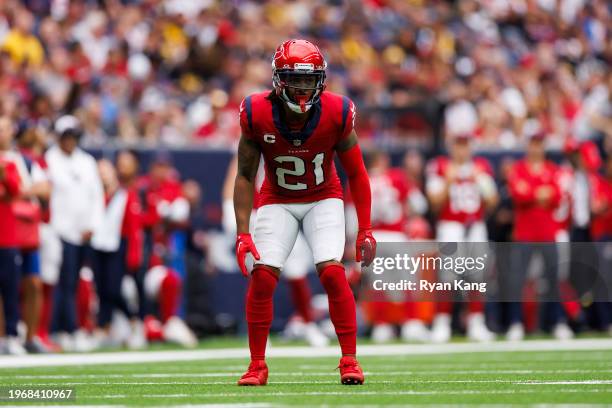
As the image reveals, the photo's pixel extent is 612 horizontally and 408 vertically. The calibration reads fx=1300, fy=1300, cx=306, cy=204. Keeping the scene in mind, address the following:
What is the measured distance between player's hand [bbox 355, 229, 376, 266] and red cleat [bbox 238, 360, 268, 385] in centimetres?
76

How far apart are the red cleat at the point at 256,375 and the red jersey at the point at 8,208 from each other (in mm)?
4087

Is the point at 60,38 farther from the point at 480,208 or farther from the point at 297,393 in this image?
the point at 297,393

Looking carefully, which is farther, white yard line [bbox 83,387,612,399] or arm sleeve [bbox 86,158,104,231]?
arm sleeve [bbox 86,158,104,231]

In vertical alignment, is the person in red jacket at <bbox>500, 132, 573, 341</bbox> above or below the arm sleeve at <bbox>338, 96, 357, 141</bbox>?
below

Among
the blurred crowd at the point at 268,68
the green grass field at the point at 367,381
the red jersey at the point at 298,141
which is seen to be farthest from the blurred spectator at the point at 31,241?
the red jersey at the point at 298,141

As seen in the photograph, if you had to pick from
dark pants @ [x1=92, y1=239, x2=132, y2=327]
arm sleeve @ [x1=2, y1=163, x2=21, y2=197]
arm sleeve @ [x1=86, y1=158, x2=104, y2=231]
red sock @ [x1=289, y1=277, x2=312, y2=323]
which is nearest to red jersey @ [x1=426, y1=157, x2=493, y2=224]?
red sock @ [x1=289, y1=277, x2=312, y2=323]

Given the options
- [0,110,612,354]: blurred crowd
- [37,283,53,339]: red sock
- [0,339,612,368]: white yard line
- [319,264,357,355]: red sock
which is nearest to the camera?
[319,264,357,355]: red sock

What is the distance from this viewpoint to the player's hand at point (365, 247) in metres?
6.76

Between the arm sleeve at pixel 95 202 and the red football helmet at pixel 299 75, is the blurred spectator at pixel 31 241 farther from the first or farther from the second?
the red football helmet at pixel 299 75

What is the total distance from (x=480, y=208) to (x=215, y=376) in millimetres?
5629

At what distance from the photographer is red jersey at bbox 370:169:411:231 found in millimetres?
12891

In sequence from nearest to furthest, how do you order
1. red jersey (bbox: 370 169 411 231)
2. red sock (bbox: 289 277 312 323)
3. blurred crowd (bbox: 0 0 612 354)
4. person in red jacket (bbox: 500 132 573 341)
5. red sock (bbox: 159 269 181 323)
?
blurred crowd (bbox: 0 0 612 354)
red sock (bbox: 289 277 312 323)
red sock (bbox: 159 269 181 323)
person in red jacket (bbox: 500 132 573 341)
red jersey (bbox: 370 169 411 231)

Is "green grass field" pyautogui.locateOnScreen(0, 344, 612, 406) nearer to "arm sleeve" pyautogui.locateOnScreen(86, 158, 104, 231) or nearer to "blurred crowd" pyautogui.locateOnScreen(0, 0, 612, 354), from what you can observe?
"blurred crowd" pyautogui.locateOnScreen(0, 0, 612, 354)

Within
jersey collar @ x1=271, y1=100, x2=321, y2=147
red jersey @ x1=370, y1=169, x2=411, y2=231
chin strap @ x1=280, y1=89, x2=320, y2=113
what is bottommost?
red jersey @ x1=370, y1=169, x2=411, y2=231
